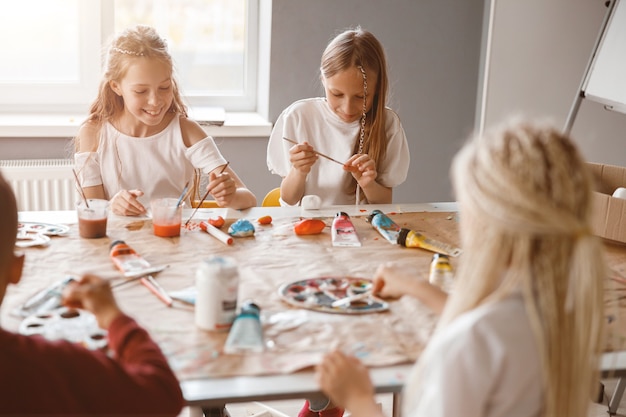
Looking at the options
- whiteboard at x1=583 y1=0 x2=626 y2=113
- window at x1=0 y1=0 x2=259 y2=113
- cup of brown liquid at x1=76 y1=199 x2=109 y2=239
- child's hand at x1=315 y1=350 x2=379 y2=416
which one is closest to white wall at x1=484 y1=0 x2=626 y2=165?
whiteboard at x1=583 y1=0 x2=626 y2=113

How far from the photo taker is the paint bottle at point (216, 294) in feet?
4.33

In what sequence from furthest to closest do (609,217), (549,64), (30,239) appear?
(549,64) → (609,217) → (30,239)

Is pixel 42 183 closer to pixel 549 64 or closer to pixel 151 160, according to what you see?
pixel 151 160

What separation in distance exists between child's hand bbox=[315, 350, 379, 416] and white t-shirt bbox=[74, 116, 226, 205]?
117 cm

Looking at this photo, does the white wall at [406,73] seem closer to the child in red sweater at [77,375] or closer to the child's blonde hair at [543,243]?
the child in red sweater at [77,375]

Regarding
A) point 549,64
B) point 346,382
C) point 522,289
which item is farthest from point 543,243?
point 549,64

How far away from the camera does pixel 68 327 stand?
131cm

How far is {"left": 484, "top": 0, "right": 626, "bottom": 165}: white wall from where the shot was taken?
3.18 metres

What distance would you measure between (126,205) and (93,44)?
166 centimetres

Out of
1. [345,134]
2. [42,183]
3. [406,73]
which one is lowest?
[42,183]

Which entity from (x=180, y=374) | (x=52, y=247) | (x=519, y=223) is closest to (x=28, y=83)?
(x=52, y=247)

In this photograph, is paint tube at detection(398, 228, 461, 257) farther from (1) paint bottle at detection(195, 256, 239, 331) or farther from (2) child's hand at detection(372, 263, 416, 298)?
(1) paint bottle at detection(195, 256, 239, 331)

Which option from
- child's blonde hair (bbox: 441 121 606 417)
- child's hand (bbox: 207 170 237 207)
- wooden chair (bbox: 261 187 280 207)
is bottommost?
wooden chair (bbox: 261 187 280 207)

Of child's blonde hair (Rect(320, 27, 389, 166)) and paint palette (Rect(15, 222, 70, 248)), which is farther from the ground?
child's blonde hair (Rect(320, 27, 389, 166))
